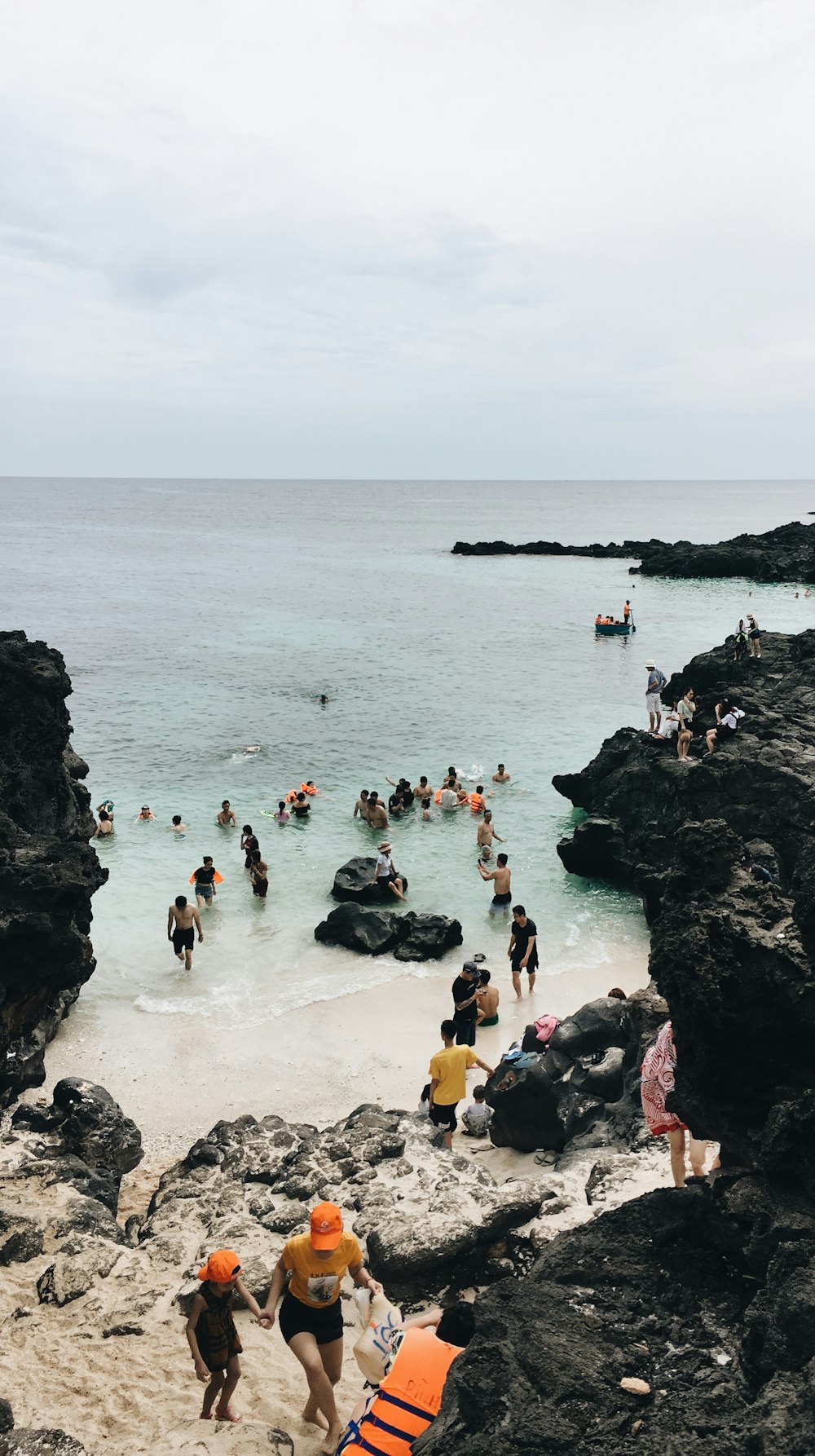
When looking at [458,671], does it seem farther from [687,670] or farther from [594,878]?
[594,878]

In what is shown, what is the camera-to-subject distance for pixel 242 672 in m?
43.3

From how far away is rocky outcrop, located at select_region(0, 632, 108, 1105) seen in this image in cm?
959

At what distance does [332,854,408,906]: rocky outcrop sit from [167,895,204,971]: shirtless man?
3.30 meters

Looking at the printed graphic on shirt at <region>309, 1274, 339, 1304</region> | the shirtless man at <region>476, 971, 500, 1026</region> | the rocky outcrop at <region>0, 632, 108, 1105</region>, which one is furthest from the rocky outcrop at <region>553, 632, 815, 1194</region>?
the shirtless man at <region>476, 971, 500, 1026</region>

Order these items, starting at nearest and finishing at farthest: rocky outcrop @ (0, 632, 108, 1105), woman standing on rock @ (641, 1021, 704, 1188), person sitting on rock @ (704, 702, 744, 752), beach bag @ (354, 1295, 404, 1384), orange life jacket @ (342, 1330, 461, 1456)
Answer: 1. orange life jacket @ (342, 1330, 461, 1456)
2. beach bag @ (354, 1295, 404, 1384)
3. woman standing on rock @ (641, 1021, 704, 1188)
4. rocky outcrop @ (0, 632, 108, 1105)
5. person sitting on rock @ (704, 702, 744, 752)

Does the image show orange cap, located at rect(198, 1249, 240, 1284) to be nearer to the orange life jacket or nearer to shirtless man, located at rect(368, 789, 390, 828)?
the orange life jacket

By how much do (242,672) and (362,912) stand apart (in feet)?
91.9

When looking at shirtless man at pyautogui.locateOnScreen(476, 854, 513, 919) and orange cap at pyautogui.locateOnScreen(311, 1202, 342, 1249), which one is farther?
shirtless man at pyautogui.locateOnScreen(476, 854, 513, 919)

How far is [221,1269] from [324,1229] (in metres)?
0.82

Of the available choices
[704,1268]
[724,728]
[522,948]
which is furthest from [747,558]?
[704,1268]

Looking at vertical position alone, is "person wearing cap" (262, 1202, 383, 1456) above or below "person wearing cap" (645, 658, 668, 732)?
below

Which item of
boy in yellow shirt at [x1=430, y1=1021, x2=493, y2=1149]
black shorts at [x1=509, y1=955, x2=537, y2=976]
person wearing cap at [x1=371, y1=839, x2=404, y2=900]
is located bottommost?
black shorts at [x1=509, y1=955, x2=537, y2=976]

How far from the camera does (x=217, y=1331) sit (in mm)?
6117

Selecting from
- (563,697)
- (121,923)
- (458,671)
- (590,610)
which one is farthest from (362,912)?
(590,610)
